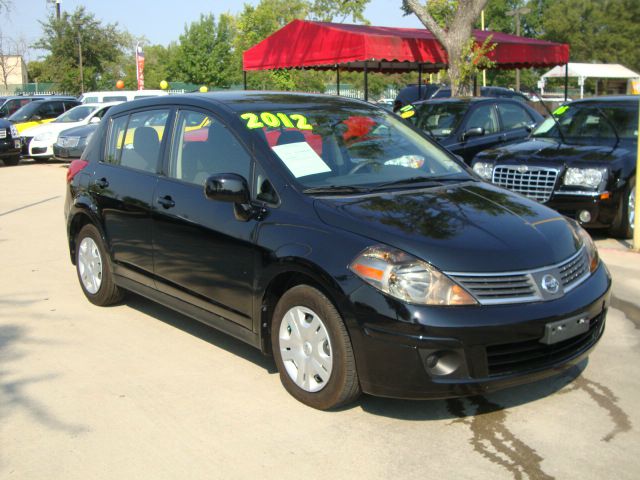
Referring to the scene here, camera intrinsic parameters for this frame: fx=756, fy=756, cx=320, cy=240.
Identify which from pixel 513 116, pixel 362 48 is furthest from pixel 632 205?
pixel 362 48

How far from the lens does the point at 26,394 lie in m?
4.48

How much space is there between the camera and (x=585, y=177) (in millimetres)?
8297

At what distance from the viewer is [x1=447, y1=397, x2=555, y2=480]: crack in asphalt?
342 cm

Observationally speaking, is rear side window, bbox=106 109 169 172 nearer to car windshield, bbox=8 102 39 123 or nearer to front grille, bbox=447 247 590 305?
front grille, bbox=447 247 590 305

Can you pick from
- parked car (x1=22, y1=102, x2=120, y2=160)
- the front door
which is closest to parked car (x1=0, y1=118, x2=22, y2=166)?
parked car (x1=22, y1=102, x2=120, y2=160)

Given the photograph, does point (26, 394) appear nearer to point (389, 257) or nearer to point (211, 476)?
point (211, 476)

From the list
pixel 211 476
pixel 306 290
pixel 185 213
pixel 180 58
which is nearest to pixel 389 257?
pixel 306 290

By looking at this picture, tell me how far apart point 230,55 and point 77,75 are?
1343cm

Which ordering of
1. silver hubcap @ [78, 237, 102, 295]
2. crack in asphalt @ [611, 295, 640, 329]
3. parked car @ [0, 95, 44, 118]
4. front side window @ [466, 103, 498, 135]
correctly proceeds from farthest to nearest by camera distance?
parked car @ [0, 95, 44, 118]
front side window @ [466, 103, 498, 135]
silver hubcap @ [78, 237, 102, 295]
crack in asphalt @ [611, 295, 640, 329]

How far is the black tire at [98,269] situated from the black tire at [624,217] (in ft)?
17.9

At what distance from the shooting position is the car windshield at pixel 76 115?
20453 mm

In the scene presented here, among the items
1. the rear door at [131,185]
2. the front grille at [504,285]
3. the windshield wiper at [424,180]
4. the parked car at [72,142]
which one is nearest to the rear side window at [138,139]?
the rear door at [131,185]

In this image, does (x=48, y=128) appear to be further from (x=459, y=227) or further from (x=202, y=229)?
(x=459, y=227)

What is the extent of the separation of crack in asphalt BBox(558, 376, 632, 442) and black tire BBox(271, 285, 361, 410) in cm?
129
